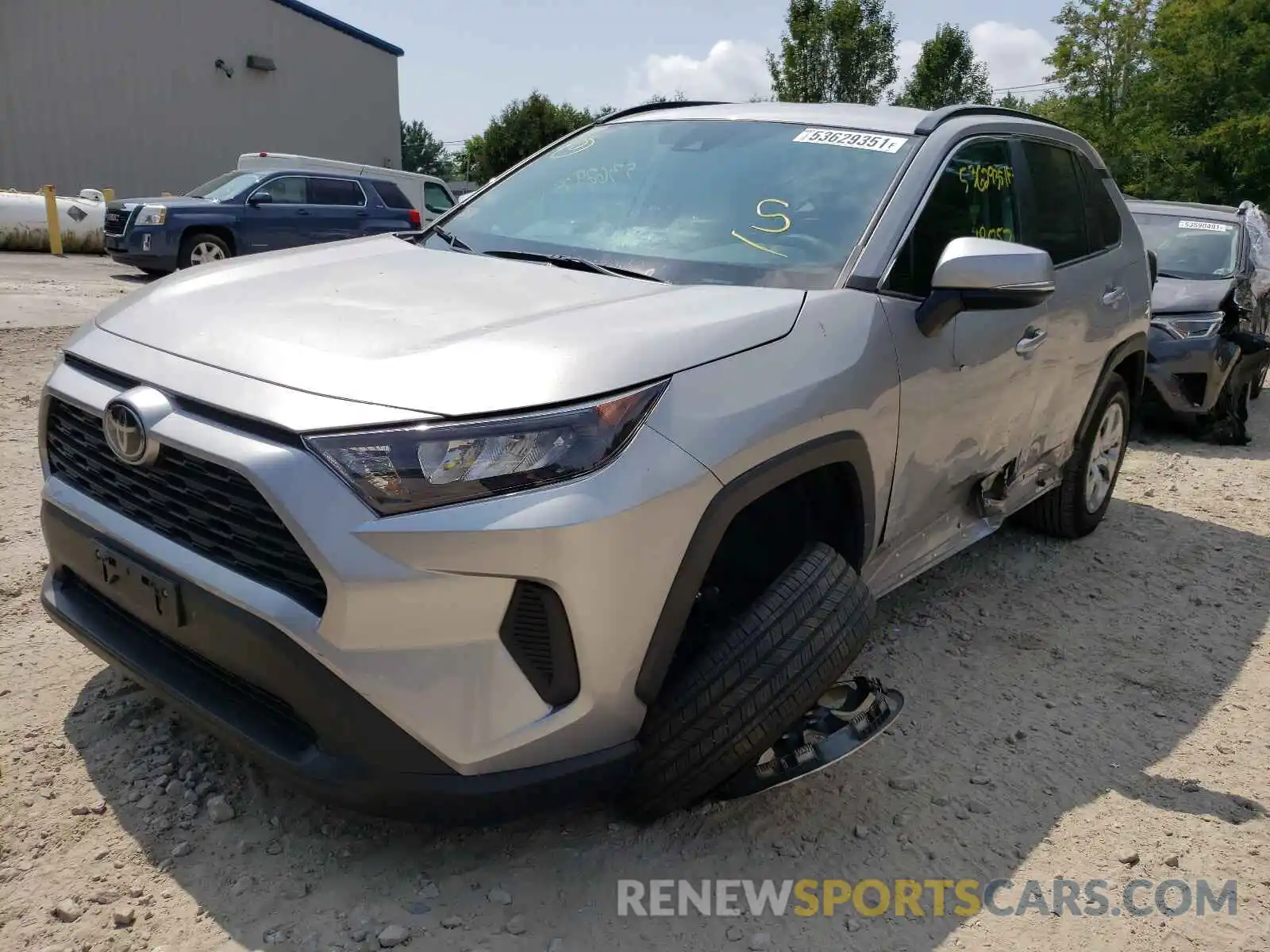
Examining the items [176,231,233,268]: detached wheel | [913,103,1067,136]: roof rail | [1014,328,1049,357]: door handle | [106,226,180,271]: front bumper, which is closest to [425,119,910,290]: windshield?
[913,103,1067,136]: roof rail

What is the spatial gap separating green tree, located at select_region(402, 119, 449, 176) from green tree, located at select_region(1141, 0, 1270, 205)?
148 feet

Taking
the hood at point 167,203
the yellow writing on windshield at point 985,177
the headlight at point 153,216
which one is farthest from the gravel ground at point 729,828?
the hood at point 167,203

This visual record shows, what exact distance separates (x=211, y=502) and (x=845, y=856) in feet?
5.41

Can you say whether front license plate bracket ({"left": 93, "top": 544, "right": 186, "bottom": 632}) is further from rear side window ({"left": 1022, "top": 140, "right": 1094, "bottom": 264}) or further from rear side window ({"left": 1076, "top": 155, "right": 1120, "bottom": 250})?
rear side window ({"left": 1076, "top": 155, "right": 1120, "bottom": 250})

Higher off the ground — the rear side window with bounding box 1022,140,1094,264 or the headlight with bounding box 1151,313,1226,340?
the rear side window with bounding box 1022,140,1094,264

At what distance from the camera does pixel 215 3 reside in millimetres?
26750

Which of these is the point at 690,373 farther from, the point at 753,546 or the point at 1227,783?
the point at 1227,783

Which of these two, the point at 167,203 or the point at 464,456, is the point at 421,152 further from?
the point at 464,456

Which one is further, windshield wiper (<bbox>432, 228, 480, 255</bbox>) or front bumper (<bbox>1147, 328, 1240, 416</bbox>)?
front bumper (<bbox>1147, 328, 1240, 416</bbox>)

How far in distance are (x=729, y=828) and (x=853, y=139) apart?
6.77 ft

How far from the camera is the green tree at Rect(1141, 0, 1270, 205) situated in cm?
2430

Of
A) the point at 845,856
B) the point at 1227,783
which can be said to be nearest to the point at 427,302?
the point at 845,856

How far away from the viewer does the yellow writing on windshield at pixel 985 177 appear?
3330 millimetres

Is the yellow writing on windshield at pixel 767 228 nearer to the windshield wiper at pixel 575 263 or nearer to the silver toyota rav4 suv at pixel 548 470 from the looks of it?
the silver toyota rav4 suv at pixel 548 470
